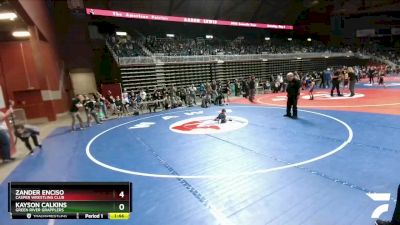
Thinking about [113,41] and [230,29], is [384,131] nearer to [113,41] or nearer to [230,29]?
[113,41]

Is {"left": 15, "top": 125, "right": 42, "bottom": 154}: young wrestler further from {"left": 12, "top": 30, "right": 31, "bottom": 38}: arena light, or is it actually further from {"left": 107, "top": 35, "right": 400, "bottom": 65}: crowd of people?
{"left": 107, "top": 35, "right": 400, "bottom": 65}: crowd of people

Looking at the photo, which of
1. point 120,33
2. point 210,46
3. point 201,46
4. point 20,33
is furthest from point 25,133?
point 210,46

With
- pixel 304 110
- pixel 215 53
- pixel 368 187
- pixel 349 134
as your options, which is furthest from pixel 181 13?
pixel 368 187

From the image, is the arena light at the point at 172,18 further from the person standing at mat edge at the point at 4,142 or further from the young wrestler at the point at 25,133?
the person standing at mat edge at the point at 4,142

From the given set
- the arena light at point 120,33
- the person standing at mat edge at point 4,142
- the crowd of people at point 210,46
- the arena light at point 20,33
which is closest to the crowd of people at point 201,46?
the crowd of people at point 210,46

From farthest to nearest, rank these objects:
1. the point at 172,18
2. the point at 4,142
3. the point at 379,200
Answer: the point at 172,18
the point at 4,142
the point at 379,200

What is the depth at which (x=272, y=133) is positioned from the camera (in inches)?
336

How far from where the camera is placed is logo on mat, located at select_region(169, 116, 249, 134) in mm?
9620

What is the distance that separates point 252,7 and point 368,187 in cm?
3213
